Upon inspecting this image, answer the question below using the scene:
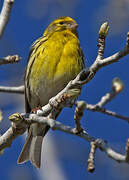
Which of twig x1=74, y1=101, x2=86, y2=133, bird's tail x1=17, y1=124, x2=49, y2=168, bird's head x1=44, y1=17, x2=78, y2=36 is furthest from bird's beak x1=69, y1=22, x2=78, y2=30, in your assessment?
twig x1=74, y1=101, x2=86, y2=133

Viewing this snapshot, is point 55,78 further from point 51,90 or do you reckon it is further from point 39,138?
point 39,138

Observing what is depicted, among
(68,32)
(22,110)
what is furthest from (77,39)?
(22,110)

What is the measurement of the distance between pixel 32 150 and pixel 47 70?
1.13 metres

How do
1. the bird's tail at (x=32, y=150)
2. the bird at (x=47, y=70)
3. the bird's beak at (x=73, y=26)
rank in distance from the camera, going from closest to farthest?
the bird's tail at (x=32, y=150), the bird at (x=47, y=70), the bird's beak at (x=73, y=26)

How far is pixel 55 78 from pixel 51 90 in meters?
0.27

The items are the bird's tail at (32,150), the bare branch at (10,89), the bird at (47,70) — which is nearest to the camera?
the bare branch at (10,89)

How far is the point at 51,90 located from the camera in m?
5.21

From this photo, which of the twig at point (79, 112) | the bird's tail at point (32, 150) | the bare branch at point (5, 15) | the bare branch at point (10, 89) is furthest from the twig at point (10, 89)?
the twig at point (79, 112)

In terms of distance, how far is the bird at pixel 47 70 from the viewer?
4.98m

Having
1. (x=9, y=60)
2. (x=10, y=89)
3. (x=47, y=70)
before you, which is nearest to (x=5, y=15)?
(x=9, y=60)

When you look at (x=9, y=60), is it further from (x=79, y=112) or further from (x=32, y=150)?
(x=32, y=150)

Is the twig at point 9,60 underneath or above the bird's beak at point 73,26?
underneath

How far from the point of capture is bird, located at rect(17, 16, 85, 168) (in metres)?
4.98

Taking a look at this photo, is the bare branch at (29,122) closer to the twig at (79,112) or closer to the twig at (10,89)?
the twig at (79,112)
